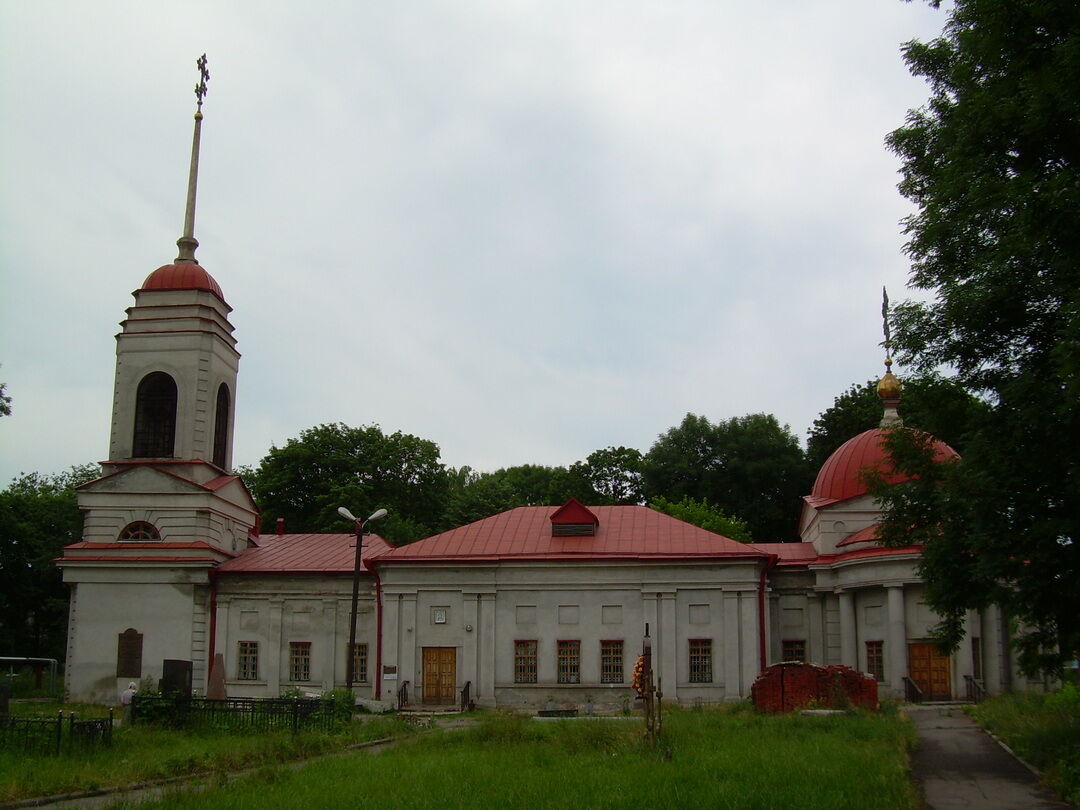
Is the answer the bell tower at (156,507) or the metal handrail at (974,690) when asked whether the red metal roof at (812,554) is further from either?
the bell tower at (156,507)

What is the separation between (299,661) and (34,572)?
1985 cm

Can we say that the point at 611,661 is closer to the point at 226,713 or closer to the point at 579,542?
the point at 579,542

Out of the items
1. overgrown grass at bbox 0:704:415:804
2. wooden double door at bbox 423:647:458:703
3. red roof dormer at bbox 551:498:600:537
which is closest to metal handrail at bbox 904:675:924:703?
red roof dormer at bbox 551:498:600:537

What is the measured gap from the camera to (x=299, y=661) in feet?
120

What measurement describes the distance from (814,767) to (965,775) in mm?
3391

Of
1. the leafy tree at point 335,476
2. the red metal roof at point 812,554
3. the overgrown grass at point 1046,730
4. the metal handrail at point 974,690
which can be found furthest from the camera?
the leafy tree at point 335,476

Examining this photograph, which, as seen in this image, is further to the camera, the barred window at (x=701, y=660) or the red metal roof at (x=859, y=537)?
the red metal roof at (x=859, y=537)

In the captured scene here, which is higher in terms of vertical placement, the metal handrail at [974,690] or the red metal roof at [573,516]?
the red metal roof at [573,516]

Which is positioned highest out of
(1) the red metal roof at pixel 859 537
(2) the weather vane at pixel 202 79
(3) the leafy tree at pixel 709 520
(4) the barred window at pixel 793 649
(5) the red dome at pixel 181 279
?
(2) the weather vane at pixel 202 79

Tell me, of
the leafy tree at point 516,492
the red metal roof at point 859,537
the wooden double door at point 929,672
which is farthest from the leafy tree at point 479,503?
the wooden double door at point 929,672

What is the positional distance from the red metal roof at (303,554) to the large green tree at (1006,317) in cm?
2307

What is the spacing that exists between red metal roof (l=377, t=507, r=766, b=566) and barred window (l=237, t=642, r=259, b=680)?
18.0ft

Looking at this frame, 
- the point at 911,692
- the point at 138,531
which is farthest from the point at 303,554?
the point at 911,692

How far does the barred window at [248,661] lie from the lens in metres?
36.5
